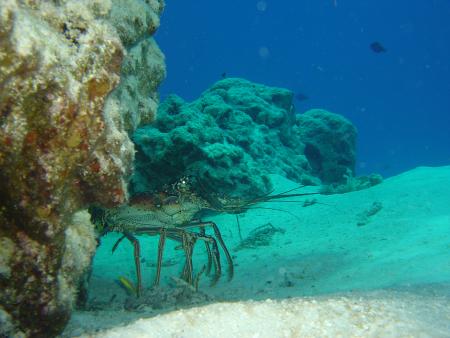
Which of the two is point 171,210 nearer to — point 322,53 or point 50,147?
point 50,147

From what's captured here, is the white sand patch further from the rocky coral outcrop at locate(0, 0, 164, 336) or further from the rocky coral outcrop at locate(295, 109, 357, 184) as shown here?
the rocky coral outcrop at locate(295, 109, 357, 184)

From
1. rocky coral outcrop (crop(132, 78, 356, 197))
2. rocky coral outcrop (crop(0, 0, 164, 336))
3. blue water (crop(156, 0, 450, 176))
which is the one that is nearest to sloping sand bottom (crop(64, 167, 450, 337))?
rocky coral outcrop (crop(0, 0, 164, 336))

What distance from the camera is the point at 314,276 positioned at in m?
4.91

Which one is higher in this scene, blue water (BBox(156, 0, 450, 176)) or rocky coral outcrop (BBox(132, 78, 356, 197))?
blue water (BBox(156, 0, 450, 176))

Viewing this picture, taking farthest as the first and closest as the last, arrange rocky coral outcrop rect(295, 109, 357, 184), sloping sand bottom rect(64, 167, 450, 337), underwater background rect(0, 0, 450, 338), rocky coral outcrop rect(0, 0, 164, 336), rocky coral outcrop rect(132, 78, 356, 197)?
rocky coral outcrop rect(295, 109, 357, 184) → rocky coral outcrop rect(132, 78, 356, 197) → sloping sand bottom rect(64, 167, 450, 337) → underwater background rect(0, 0, 450, 338) → rocky coral outcrop rect(0, 0, 164, 336)

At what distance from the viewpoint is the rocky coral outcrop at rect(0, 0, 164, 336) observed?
1676 millimetres

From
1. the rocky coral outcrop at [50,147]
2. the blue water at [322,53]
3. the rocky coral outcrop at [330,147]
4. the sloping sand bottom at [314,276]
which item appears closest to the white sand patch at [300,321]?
the sloping sand bottom at [314,276]

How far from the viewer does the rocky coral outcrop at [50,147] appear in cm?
168

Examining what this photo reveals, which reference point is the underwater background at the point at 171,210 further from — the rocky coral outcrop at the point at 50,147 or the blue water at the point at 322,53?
the blue water at the point at 322,53

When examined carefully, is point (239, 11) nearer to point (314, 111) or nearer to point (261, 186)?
point (314, 111)

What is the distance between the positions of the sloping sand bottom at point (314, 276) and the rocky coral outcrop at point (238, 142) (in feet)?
4.13

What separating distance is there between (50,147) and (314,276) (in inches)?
165

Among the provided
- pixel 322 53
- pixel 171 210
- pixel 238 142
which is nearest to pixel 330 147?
pixel 238 142

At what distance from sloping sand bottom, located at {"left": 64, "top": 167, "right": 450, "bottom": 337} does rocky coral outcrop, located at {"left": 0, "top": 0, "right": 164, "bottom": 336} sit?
0.47 metres
